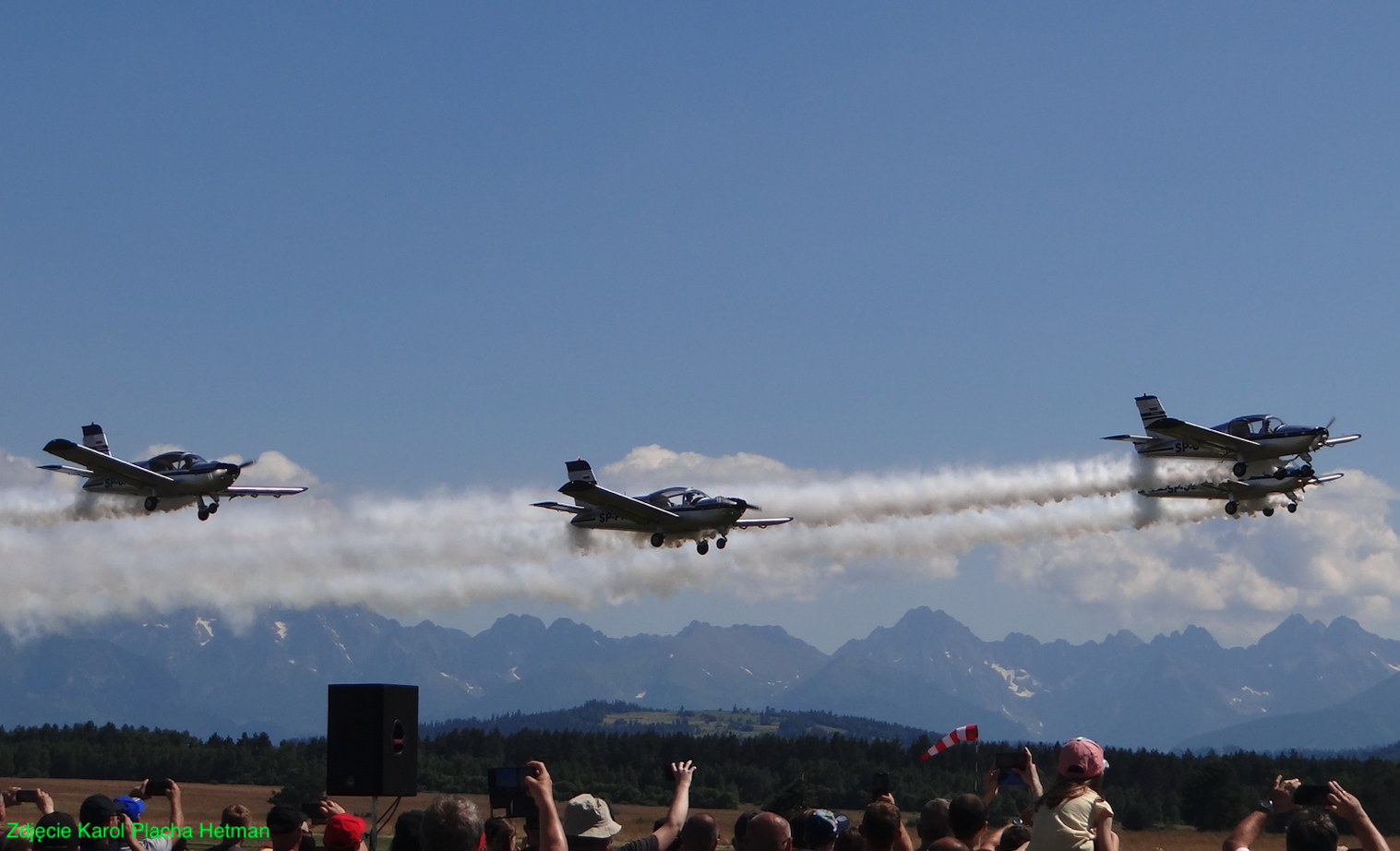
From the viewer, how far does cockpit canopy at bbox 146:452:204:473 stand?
175 feet

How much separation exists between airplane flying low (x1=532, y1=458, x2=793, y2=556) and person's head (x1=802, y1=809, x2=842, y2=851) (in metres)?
46.2

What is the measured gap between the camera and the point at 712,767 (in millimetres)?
130875

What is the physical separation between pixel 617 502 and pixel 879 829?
46492 mm

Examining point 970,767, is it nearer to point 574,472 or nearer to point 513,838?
point 574,472

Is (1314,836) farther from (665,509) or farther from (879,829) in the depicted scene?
(665,509)

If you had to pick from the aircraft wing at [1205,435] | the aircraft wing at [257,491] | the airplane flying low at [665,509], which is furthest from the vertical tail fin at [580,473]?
the aircraft wing at [1205,435]

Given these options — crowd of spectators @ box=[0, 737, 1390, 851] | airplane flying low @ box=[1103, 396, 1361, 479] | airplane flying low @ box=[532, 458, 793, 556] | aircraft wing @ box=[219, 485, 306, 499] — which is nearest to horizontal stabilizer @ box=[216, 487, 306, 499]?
aircraft wing @ box=[219, 485, 306, 499]

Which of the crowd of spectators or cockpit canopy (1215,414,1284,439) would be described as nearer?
the crowd of spectators

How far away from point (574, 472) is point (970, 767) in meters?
78.1

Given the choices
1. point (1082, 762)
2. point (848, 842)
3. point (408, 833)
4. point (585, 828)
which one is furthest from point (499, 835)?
point (1082, 762)

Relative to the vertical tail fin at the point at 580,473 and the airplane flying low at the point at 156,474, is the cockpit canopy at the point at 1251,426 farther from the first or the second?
the airplane flying low at the point at 156,474

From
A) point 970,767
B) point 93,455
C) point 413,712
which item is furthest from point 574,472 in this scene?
point 970,767

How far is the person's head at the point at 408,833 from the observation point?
10086mm

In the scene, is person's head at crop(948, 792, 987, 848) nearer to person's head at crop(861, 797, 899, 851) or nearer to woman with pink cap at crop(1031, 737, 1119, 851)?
person's head at crop(861, 797, 899, 851)
